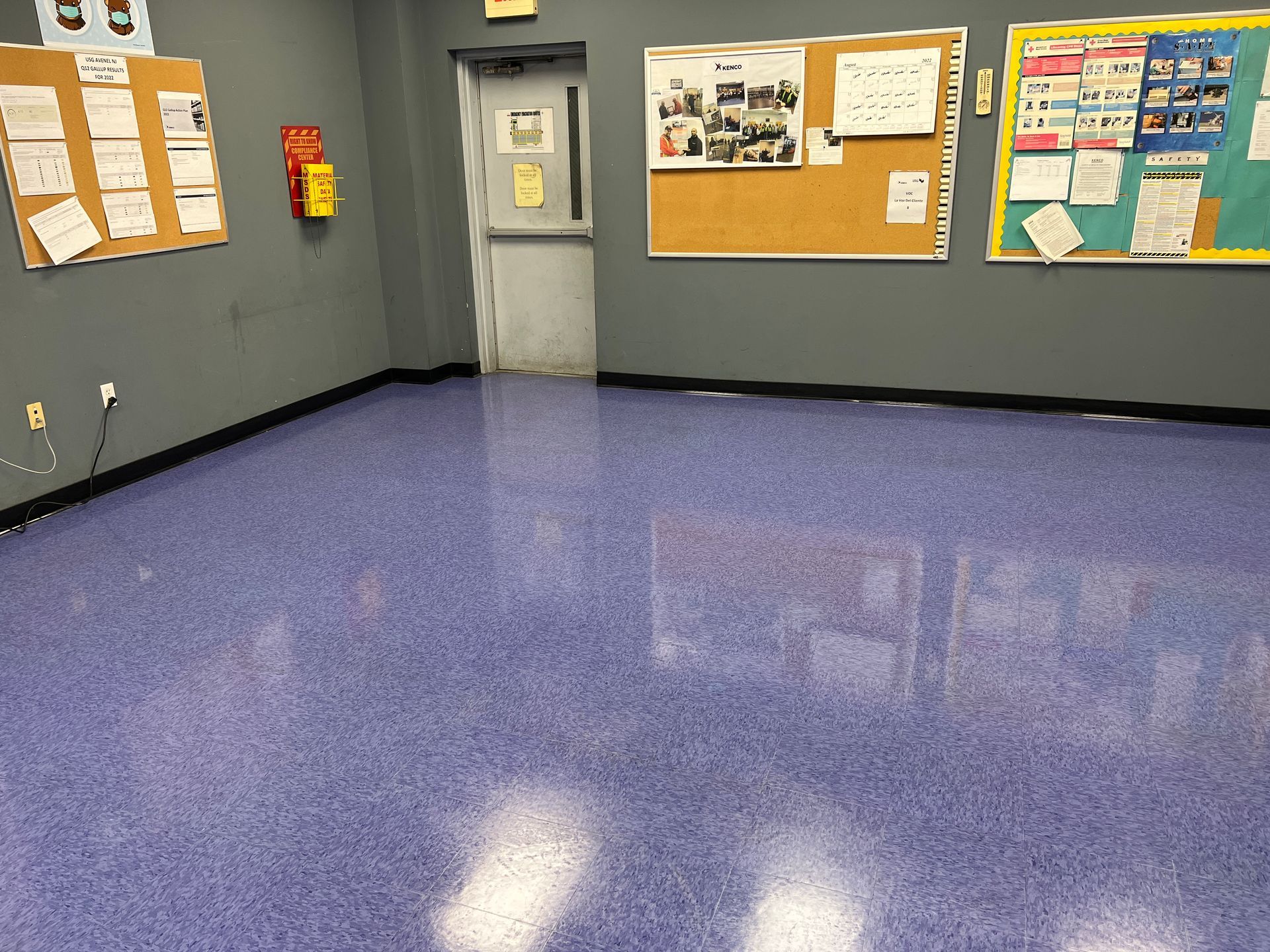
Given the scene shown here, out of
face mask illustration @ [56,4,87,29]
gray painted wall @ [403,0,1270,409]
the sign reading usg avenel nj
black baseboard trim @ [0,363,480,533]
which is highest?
the sign reading usg avenel nj

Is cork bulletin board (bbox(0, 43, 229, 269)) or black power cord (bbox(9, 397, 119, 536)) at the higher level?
cork bulletin board (bbox(0, 43, 229, 269))

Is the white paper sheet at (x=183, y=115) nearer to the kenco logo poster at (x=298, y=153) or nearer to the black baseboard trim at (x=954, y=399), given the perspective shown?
the kenco logo poster at (x=298, y=153)

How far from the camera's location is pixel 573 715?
2.26 metres

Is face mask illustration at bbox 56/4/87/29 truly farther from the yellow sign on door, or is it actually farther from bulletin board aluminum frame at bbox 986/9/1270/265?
bulletin board aluminum frame at bbox 986/9/1270/265

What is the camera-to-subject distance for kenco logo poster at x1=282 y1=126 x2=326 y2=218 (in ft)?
15.7

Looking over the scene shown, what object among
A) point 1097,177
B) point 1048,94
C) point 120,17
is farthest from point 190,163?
point 1097,177

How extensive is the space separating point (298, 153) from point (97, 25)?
1.25 metres

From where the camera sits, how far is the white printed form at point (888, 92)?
4.47 m

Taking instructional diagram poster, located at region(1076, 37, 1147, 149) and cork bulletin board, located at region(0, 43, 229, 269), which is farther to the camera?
instructional diagram poster, located at region(1076, 37, 1147, 149)

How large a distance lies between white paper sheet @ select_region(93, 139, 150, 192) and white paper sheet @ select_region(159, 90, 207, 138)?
21 cm

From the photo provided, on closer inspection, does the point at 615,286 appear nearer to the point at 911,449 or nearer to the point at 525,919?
the point at 911,449

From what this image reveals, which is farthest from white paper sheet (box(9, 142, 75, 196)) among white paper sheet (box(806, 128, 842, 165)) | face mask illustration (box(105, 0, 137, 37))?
white paper sheet (box(806, 128, 842, 165))

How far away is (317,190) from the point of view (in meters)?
4.87

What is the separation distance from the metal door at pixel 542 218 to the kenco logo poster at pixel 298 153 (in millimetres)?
1092
